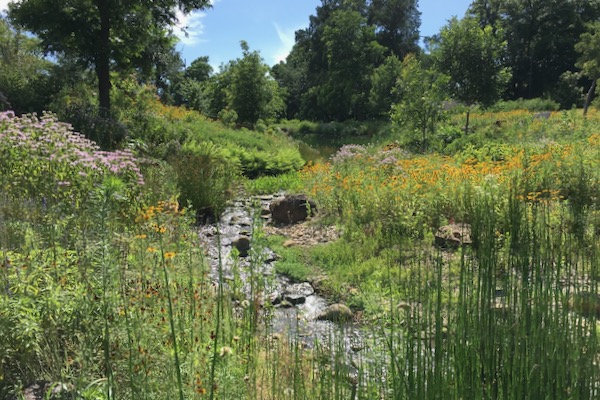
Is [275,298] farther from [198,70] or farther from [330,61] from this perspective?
[198,70]

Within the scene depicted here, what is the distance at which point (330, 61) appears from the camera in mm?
31391

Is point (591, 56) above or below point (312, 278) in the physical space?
above

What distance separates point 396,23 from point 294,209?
37.7 meters

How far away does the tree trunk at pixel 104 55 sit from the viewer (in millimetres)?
11492

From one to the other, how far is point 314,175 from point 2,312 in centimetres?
815

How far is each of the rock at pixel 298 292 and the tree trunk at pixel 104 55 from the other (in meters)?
9.01

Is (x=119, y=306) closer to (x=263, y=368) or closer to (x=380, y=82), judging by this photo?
(x=263, y=368)

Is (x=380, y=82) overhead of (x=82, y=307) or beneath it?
overhead

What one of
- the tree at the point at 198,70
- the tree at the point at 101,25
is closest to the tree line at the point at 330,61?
the tree at the point at 101,25

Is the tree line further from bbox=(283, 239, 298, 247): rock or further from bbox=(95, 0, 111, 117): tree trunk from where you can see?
bbox=(283, 239, 298, 247): rock

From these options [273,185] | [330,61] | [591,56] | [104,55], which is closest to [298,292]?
[273,185]

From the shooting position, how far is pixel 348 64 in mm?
30625

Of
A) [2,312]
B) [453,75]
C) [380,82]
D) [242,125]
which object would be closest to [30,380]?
[2,312]

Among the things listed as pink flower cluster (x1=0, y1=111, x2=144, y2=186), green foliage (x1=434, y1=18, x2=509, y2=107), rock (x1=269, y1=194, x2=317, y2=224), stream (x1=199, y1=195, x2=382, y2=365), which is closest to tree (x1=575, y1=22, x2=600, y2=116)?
green foliage (x1=434, y1=18, x2=509, y2=107)
